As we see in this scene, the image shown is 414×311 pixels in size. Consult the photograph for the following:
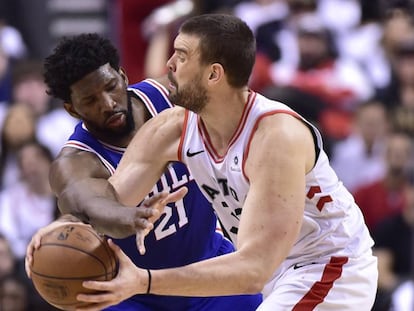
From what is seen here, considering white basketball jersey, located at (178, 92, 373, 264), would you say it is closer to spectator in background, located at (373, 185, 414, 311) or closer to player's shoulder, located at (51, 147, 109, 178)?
player's shoulder, located at (51, 147, 109, 178)

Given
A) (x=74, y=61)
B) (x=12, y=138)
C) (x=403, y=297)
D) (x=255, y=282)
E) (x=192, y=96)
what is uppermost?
(x=192, y=96)

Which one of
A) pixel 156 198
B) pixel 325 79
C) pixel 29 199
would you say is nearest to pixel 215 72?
pixel 156 198

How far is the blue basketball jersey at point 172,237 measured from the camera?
5367 millimetres

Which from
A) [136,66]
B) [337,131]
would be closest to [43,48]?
[136,66]

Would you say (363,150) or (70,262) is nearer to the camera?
(70,262)

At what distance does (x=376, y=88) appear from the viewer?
1046 centimetres

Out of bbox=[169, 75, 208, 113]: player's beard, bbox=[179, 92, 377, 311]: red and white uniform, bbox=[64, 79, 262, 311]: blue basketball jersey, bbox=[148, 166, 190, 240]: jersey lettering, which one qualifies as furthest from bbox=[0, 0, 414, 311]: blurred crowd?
bbox=[169, 75, 208, 113]: player's beard

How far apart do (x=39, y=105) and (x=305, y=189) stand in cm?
572

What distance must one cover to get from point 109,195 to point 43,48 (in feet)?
23.7

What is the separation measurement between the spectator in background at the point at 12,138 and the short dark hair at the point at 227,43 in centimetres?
483

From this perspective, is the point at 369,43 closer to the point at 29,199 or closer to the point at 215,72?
the point at 29,199

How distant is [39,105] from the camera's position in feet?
32.8

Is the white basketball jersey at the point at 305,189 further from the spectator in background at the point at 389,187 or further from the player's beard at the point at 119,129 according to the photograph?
the spectator in background at the point at 389,187

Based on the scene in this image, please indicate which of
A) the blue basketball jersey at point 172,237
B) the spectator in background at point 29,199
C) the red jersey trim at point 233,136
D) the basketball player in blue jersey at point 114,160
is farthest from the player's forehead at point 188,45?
the spectator in background at point 29,199
